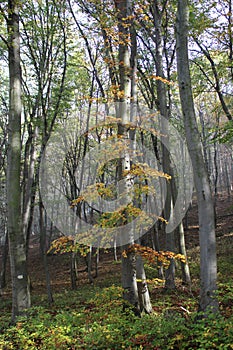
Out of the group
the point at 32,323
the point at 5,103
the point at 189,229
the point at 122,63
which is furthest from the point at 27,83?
the point at 189,229

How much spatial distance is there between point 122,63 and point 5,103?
31.5 ft

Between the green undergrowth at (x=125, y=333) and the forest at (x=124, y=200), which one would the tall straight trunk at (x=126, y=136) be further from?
the green undergrowth at (x=125, y=333)

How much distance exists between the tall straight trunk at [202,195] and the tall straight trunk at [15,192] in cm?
385

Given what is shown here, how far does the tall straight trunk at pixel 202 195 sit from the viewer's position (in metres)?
4.55

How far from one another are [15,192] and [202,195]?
4146mm

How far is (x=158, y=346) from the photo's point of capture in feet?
13.7

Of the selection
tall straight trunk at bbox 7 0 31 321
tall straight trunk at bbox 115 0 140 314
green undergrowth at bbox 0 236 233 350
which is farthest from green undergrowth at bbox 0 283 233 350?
tall straight trunk at bbox 7 0 31 321

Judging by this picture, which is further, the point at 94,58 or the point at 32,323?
the point at 94,58


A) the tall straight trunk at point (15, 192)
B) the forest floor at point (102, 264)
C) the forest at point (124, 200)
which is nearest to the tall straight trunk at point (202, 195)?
the forest at point (124, 200)

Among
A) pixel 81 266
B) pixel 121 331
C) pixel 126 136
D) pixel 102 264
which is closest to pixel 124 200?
pixel 126 136

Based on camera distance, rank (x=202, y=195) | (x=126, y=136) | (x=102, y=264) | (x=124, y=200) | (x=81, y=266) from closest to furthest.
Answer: (x=202, y=195), (x=124, y=200), (x=126, y=136), (x=102, y=264), (x=81, y=266)

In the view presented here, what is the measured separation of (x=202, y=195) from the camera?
4676mm

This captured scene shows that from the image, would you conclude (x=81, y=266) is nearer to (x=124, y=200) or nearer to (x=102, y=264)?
(x=102, y=264)

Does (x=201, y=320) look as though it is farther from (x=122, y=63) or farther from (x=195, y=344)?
(x=122, y=63)
